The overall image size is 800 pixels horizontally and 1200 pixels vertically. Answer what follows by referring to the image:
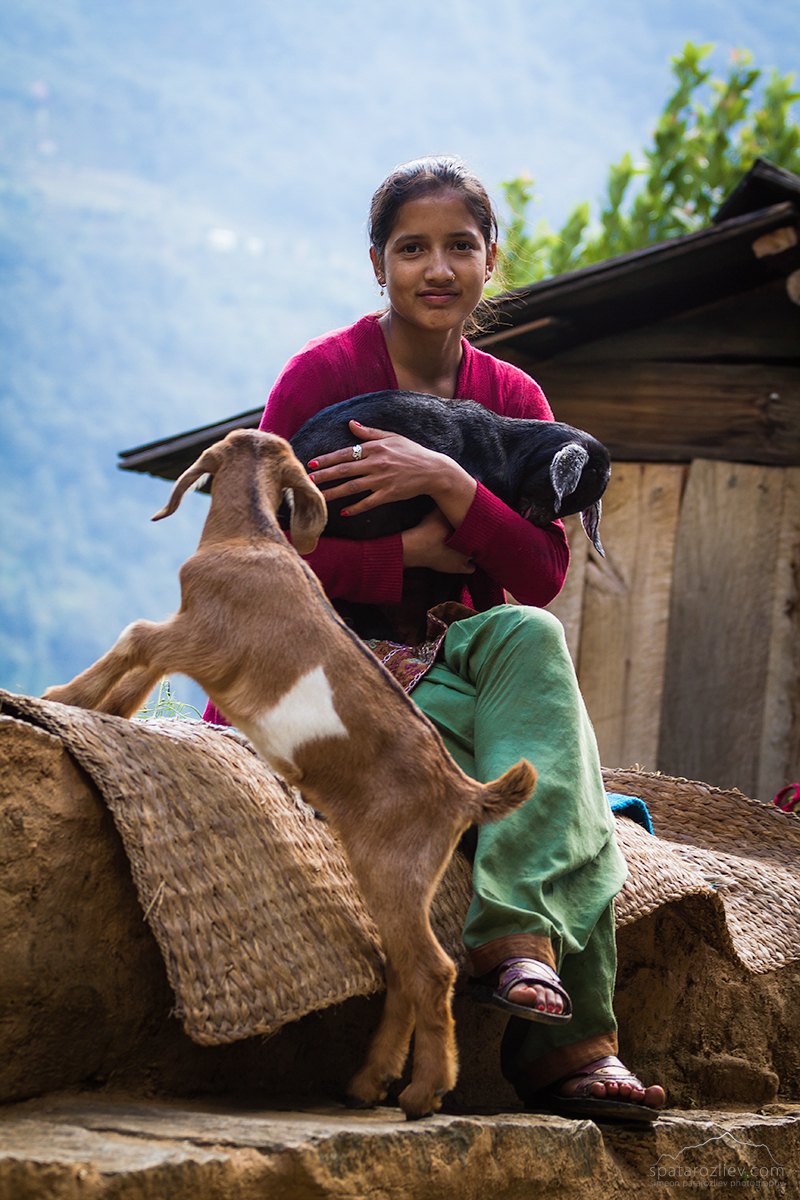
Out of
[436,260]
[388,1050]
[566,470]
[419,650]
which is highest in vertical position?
[436,260]

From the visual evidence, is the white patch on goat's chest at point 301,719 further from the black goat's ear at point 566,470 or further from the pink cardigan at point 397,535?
the black goat's ear at point 566,470

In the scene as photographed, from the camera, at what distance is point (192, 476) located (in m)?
2.33

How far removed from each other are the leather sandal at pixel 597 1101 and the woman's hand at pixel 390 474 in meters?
1.40

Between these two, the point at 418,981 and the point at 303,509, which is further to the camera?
the point at 303,509

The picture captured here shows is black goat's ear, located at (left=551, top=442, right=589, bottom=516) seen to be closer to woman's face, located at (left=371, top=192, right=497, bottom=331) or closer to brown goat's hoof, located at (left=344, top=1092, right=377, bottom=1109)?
woman's face, located at (left=371, top=192, right=497, bottom=331)

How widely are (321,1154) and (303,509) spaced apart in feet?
4.40

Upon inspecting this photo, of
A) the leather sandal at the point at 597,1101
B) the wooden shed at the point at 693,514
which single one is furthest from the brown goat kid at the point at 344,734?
the wooden shed at the point at 693,514

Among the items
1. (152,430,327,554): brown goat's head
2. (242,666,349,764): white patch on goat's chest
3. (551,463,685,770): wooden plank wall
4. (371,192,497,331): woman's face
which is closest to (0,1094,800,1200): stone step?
(242,666,349,764): white patch on goat's chest

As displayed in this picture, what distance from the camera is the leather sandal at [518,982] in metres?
1.92

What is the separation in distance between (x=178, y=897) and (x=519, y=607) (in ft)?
3.43

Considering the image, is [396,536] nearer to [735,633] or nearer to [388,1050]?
[388,1050]

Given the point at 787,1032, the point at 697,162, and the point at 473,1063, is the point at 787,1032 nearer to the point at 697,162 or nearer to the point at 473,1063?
the point at 473,1063

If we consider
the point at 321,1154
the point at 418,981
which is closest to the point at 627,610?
the point at 418,981

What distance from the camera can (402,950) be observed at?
188 centimetres
